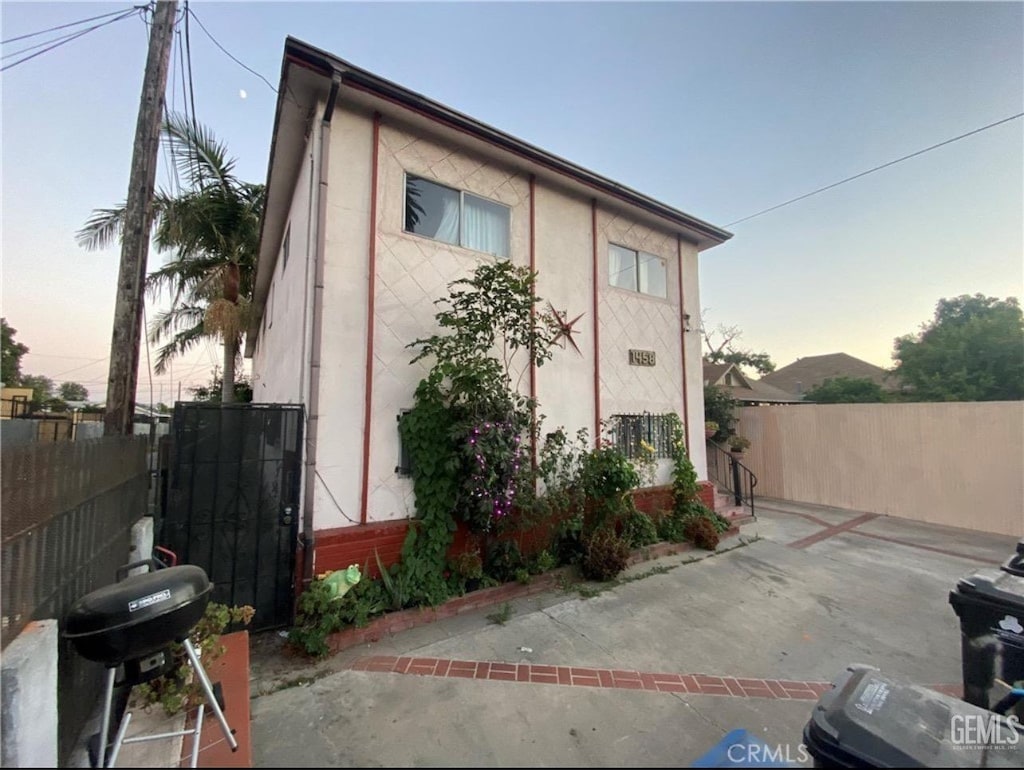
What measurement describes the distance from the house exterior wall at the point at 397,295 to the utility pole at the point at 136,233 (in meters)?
1.65

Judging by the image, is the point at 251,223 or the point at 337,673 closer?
the point at 337,673

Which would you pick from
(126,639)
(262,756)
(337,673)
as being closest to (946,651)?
(337,673)

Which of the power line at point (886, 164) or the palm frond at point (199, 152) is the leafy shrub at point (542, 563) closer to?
the power line at point (886, 164)

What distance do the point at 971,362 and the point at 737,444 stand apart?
1374cm

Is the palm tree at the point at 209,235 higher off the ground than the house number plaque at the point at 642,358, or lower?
higher

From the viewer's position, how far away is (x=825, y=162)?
761 centimetres

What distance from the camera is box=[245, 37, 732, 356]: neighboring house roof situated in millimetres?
4434

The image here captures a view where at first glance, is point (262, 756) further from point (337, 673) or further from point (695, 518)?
point (695, 518)

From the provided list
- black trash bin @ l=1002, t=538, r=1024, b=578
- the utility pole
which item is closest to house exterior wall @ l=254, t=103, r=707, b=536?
Answer: the utility pole

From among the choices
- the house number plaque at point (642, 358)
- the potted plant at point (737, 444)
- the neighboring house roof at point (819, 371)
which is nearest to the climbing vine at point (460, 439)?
the house number plaque at point (642, 358)

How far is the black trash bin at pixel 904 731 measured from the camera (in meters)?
1.71

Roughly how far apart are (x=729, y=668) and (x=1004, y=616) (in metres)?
2.04

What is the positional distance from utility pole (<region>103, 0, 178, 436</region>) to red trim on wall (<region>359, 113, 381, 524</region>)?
2460mm

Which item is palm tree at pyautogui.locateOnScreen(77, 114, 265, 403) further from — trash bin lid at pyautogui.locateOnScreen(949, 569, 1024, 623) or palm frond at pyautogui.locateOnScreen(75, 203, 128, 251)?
trash bin lid at pyautogui.locateOnScreen(949, 569, 1024, 623)
